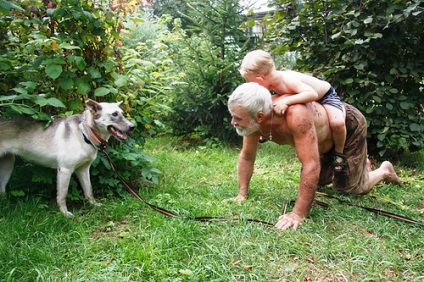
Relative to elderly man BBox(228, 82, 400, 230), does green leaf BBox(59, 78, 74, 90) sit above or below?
above

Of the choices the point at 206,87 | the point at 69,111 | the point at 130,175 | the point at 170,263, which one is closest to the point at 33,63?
the point at 69,111

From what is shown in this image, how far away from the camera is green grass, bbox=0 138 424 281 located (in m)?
2.10

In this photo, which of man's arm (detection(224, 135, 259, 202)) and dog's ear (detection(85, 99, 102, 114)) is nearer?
dog's ear (detection(85, 99, 102, 114))

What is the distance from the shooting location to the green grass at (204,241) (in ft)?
6.89

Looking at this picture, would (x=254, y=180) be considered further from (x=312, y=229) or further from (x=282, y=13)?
(x=282, y=13)

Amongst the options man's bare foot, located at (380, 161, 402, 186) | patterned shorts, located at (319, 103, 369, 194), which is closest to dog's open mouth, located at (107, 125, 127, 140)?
patterned shorts, located at (319, 103, 369, 194)

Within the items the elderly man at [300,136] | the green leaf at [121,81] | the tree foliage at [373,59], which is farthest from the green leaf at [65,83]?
the tree foliage at [373,59]

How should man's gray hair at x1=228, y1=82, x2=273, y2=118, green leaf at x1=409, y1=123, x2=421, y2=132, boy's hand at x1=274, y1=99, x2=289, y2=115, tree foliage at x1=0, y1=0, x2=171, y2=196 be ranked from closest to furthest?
man's gray hair at x1=228, y1=82, x2=273, y2=118, boy's hand at x1=274, y1=99, x2=289, y2=115, tree foliage at x1=0, y1=0, x2=171, y2=196, green leaf at x1=409, y1=123, x2=421, y2=132

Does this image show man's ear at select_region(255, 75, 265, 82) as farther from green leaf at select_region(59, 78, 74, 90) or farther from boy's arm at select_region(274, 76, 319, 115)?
green leaf at select_region(59, 78, 74, 90)

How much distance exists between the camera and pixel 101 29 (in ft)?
10.6

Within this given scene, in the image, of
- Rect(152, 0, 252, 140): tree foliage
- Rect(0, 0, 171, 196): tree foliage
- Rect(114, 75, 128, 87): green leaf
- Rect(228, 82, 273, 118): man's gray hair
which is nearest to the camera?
Rect(228, 82, 273, 118): man's gray hair

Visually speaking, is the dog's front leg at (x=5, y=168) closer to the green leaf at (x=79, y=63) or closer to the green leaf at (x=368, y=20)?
the green leaf at (x=79, y=63)

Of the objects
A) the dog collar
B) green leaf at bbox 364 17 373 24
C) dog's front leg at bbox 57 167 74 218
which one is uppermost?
green leaf at bbox 364 17 373 24

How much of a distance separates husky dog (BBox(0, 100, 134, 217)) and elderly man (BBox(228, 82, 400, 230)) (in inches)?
43.0
